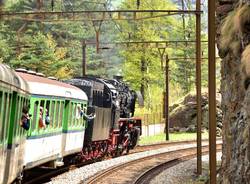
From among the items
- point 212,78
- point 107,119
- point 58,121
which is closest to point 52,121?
point 58,121

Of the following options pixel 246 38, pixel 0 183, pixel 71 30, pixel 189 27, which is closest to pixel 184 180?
pixel 246 38

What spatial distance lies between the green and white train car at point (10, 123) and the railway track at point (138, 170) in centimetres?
527

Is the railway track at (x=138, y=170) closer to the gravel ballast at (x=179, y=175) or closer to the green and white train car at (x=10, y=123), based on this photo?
the gravel ballast at (x=179, y=175)

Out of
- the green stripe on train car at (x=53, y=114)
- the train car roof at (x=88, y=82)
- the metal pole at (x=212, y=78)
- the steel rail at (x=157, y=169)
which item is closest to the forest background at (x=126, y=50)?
the train car roof at (x=88, y=82)

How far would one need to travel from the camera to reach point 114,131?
26297mm

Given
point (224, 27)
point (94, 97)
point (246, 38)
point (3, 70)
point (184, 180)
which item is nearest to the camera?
point (3, 70)

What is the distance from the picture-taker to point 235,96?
1168 cm

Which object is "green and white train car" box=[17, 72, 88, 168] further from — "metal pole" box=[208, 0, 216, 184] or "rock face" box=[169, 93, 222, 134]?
"rock face" box=[169, 93, 222, 134]

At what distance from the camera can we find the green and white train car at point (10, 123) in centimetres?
921

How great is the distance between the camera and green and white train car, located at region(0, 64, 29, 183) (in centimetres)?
921

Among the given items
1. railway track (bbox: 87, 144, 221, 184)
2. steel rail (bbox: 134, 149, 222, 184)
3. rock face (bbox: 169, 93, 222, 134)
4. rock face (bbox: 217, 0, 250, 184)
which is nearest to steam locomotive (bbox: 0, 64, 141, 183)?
railway track (bbox: 87, 144, 221, 184)

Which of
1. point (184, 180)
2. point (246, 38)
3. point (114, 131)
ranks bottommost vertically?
point (184, 180)

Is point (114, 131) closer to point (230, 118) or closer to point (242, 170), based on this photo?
point (230, 118)

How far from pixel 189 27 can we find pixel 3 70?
170 ft
